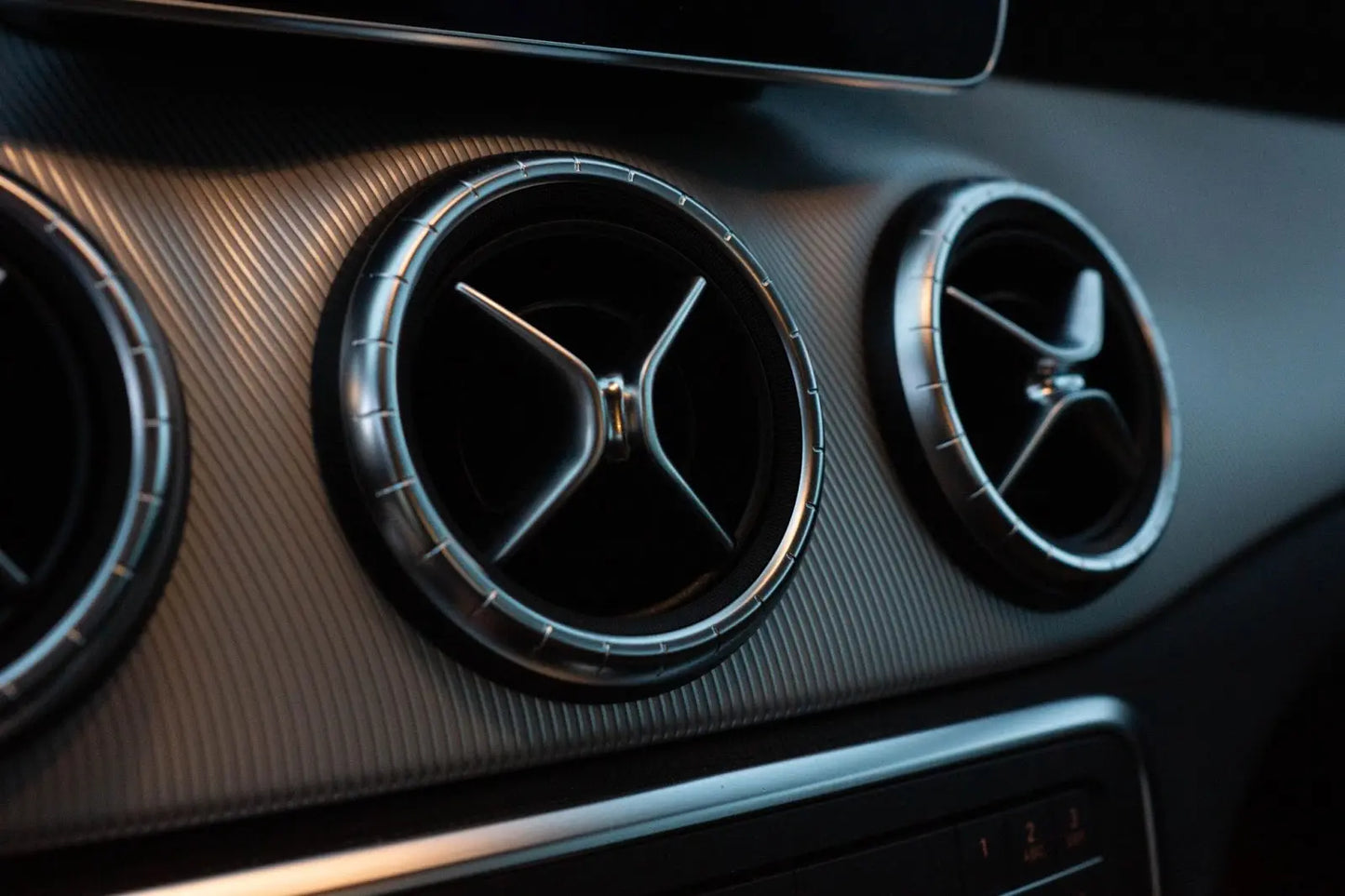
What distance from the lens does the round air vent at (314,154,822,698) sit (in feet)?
1.79

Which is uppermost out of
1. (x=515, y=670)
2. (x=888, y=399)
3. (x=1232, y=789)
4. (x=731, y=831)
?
(x=888, y=399)

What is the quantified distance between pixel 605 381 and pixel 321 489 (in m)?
0.15

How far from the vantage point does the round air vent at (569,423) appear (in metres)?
0.55

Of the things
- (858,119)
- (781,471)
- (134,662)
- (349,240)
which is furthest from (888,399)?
(134,662)

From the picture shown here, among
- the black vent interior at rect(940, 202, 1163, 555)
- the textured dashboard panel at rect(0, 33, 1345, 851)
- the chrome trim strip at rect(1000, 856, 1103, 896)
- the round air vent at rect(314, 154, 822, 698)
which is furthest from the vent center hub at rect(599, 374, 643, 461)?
the chrome trim strip at rect(1000, 856, 1103, 896)

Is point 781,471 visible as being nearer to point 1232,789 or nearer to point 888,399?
point 888,399

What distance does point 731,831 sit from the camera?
63 cm

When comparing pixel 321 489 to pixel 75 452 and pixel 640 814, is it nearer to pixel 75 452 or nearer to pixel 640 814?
pixel 75 452

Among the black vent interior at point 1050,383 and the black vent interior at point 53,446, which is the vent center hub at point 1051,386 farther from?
the black vent interior at point 53,446

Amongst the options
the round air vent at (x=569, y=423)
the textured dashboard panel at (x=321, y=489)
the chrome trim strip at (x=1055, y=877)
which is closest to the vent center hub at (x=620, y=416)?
the round air vent at (x=569, y=423)

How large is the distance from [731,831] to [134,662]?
1.08ft

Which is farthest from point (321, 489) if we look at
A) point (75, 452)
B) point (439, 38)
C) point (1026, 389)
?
point (1026, 389)

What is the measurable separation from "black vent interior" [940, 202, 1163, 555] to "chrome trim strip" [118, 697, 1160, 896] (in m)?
0.14

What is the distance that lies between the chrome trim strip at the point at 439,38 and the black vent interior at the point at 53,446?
13cm
